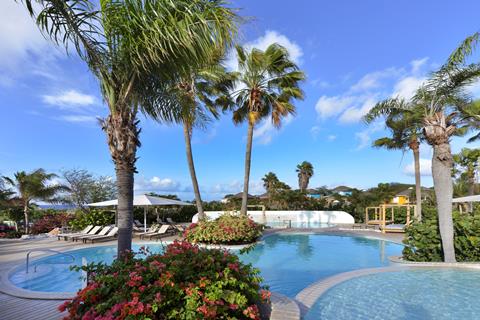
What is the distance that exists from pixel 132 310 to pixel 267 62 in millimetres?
14455

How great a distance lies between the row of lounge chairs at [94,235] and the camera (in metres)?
14.4

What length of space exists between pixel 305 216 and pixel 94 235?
18.1m

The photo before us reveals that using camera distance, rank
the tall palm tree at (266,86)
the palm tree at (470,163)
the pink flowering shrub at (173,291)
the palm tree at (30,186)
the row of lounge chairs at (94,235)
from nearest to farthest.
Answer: the pink flowering shrub at (173,291), the row of lounge chairs at (94,235), the tall palm tree at (266,86), the palm tree at (30,186), the palm tree at (470,163)

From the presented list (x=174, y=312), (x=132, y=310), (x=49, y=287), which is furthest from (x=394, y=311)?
(x=49, y=287)

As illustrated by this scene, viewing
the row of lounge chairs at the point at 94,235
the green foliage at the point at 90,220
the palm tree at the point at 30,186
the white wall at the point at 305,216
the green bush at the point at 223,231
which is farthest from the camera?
the white wall at the point at 305,216

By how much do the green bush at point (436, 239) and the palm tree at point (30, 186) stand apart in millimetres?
20861

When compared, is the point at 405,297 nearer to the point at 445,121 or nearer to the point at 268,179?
the point at 445,121

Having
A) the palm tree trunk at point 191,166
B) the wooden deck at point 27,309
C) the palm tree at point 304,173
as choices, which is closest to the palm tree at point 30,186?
the palm tree trunk at point 191,166

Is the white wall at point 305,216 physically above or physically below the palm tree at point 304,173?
below

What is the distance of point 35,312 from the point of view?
16.8ft

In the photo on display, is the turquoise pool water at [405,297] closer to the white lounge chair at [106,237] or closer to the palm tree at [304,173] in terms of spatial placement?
the white lounge chair at [106,237]

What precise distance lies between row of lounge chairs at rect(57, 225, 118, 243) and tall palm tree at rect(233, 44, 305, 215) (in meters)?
6.68

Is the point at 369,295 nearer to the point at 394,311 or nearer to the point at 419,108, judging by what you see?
the point at 394,311

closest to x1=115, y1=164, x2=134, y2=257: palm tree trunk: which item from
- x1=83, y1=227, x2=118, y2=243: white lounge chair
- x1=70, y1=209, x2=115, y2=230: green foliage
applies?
x1=83, y1=227, x2=118, y2=243: white lounge chair
